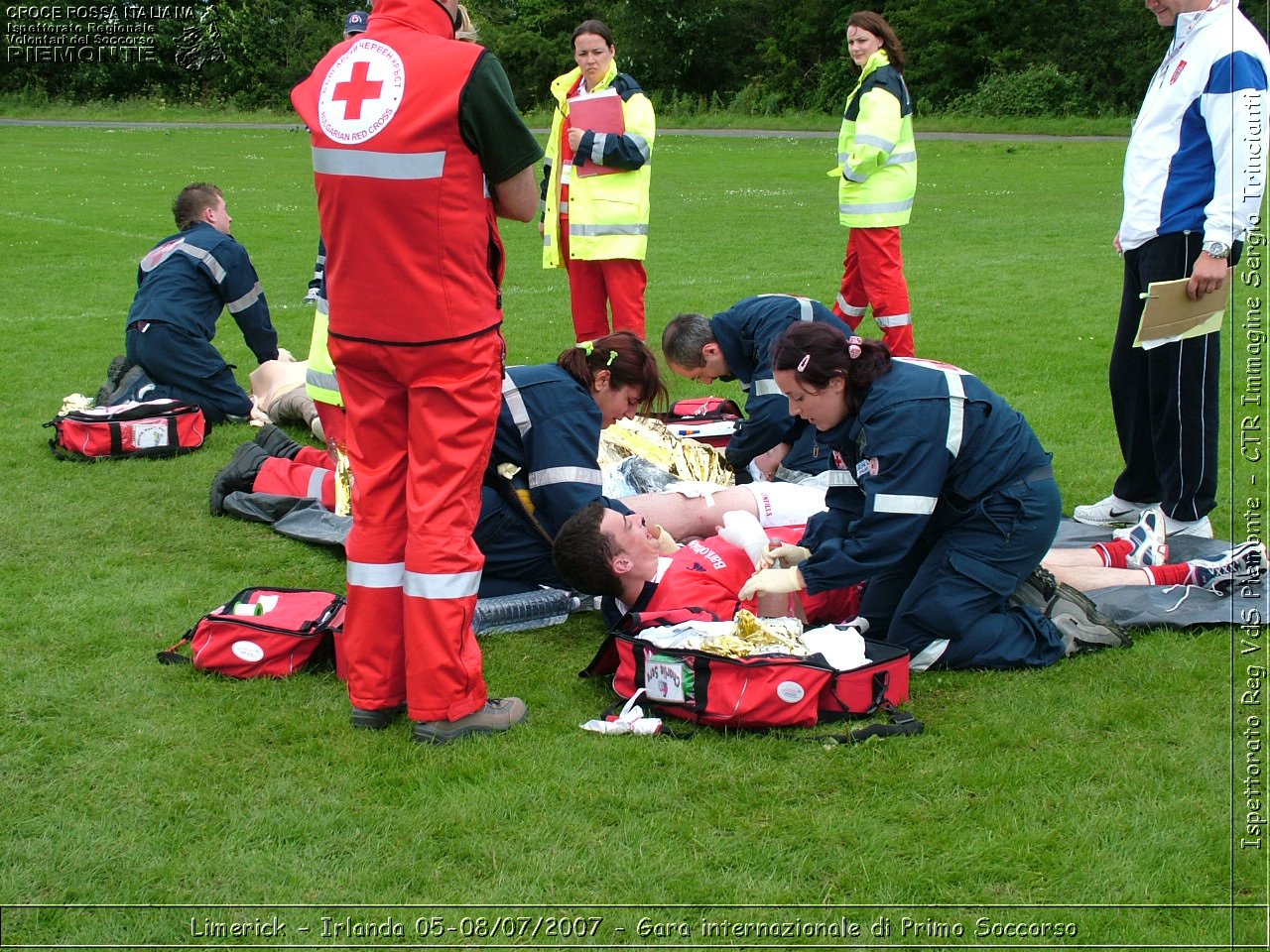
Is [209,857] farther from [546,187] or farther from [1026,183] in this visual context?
[1026,183]

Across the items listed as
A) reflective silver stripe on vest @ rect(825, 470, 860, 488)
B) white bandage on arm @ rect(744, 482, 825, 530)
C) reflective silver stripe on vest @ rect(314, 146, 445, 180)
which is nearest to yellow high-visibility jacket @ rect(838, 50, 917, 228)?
white bandage on arm @ rect(744, 482, 825, 530)

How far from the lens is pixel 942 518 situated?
491 cm

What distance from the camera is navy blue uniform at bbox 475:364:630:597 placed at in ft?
16.6

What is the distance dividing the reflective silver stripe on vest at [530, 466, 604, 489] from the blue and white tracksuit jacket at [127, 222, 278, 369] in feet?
13.5

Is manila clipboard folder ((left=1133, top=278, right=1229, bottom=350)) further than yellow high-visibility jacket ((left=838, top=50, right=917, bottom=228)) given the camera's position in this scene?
No

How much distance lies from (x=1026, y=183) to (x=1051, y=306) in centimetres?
1239

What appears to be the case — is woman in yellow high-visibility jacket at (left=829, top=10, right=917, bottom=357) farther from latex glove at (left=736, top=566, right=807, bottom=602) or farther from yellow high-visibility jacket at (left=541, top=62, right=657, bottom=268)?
latex glove at (left=736, top=566, right=807, bottom=602)

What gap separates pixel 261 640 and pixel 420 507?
3.79 ft

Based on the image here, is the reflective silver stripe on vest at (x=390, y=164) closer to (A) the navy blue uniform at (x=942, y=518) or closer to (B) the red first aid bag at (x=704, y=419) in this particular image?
(A) the navy blue uniform at (x=942, y=518)

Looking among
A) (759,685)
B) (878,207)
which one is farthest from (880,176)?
(759,685)

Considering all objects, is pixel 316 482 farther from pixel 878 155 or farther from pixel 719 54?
pixel 719 54

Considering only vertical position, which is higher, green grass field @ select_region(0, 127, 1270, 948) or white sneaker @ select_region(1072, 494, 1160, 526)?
white sneaker @ select_region(1072, 494, 1160, 526)

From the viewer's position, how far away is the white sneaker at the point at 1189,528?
595 cm

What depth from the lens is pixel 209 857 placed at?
11.8ft
